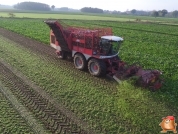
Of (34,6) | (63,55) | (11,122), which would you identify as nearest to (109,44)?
(63,55)

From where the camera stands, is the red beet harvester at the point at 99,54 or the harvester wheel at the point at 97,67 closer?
the red beet harvester at the point at 99,54

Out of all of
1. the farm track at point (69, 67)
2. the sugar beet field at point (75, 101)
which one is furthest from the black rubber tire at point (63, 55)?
the sugar beet field at point (75, 101)

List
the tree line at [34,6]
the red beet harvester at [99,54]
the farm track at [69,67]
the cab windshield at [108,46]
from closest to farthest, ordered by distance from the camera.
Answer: the red beet harvester at [99,54], the farm track at [69,67], the cab windshield at [108,46], the tree line at [34,6]

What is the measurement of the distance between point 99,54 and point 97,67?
2.09 feet

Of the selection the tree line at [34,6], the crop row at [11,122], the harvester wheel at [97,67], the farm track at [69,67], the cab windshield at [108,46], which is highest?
the tree line at [34,6]

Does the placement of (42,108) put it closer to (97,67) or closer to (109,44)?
(97,67)

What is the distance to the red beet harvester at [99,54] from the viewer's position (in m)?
9.09

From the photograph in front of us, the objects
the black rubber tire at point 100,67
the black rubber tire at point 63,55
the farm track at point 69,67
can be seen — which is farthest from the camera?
the black rubber tire at point 63,55

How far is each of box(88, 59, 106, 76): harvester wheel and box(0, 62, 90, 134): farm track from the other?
3.09 metres

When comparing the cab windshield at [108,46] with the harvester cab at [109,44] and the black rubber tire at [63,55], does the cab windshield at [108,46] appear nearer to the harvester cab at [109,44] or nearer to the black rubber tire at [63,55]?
the harvester cab at [109,44]

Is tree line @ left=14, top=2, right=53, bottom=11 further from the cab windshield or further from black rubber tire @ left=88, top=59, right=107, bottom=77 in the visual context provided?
black rubber tire @ left=88, top=59, right=107, bottom=77

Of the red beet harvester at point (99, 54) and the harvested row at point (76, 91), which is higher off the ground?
the red beet harvester at point (99, 54)

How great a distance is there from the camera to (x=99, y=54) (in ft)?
34.2

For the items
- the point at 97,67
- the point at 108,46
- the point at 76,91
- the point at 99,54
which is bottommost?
the point at 76,91
